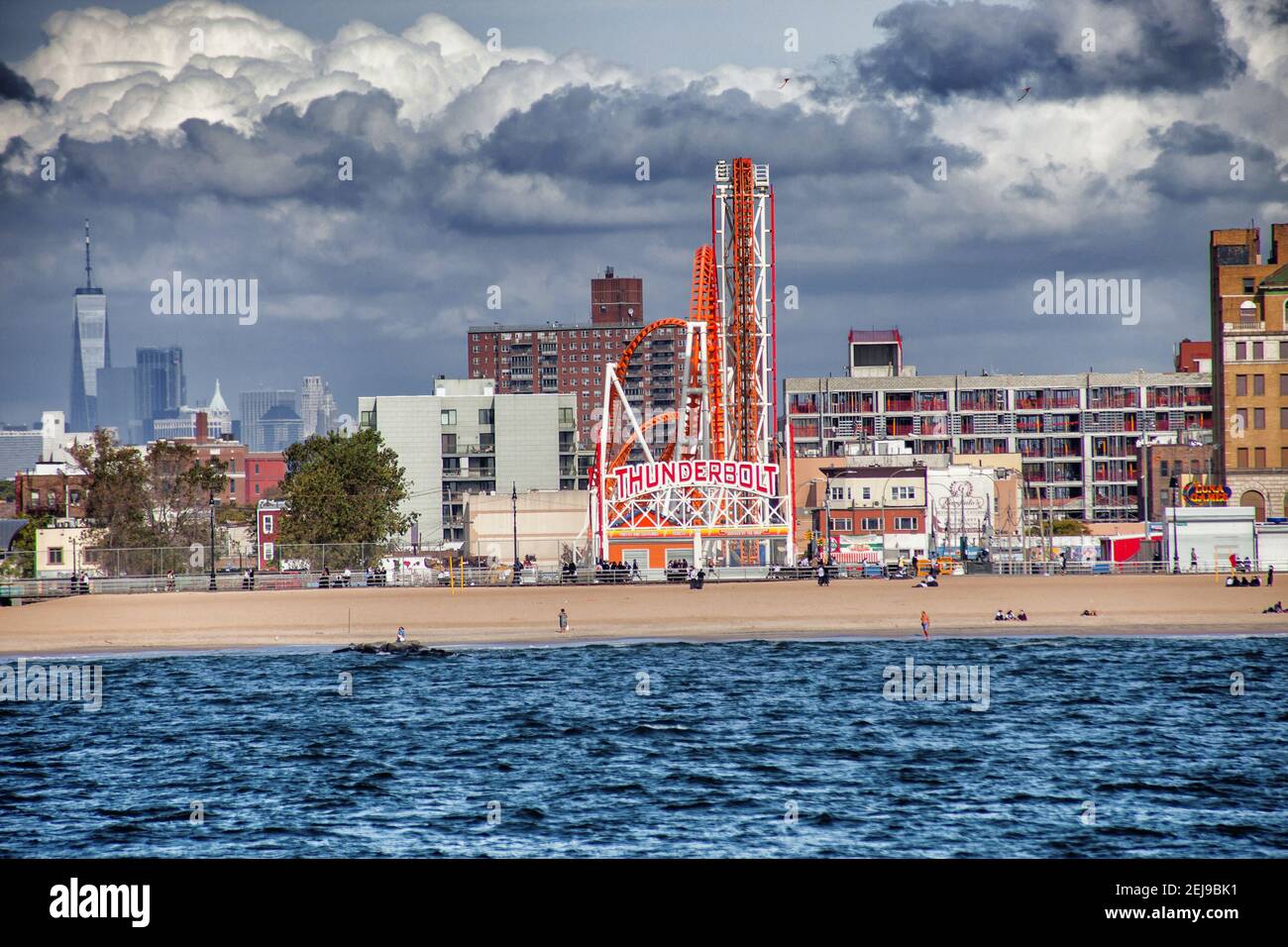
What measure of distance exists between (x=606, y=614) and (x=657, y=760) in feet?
114

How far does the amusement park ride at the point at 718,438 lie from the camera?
95688 mm

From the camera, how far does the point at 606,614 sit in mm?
75188

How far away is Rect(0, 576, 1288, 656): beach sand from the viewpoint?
72250mm

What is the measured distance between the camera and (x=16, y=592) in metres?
84.2

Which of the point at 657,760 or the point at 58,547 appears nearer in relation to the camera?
the point at 657,760

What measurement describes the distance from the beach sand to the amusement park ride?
13.9m

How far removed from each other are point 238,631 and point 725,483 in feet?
113

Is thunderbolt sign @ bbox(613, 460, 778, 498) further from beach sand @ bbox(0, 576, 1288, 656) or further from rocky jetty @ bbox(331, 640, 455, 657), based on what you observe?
rocky jetty @ bbox(331, 640, 455, 657)

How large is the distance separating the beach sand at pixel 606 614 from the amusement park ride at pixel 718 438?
45.6 feet

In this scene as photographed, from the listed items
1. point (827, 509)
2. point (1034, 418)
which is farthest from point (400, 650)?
point (1034, 418)

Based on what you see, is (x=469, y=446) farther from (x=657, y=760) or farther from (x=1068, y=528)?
(x=657, y=760)

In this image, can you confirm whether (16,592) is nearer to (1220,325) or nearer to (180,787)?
(180,787)

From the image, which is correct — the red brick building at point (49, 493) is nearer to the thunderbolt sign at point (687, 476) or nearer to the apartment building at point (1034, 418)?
the thunderbolt sign at point (687, 476)
